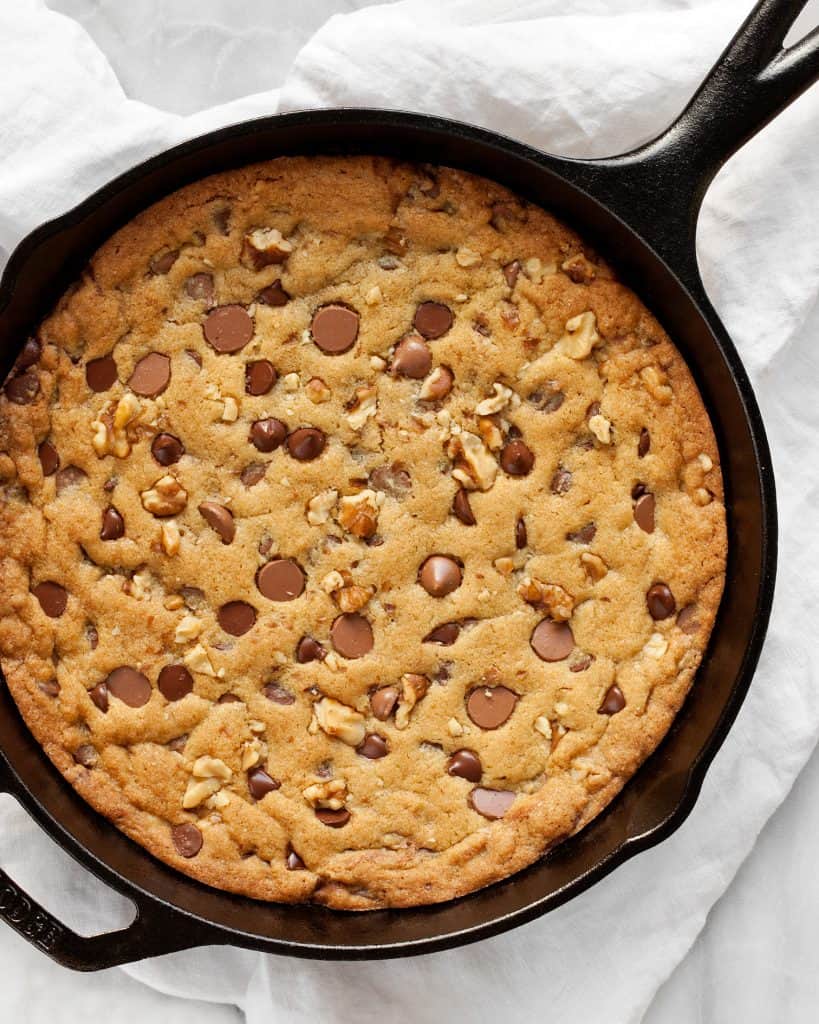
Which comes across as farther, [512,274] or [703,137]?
[512,274]

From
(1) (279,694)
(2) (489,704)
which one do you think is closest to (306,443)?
(1) (279,694)

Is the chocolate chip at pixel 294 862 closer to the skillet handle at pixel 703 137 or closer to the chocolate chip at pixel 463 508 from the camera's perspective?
the chocolate chip at pixel 463 508

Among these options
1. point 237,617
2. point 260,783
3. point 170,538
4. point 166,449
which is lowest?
point 260,783

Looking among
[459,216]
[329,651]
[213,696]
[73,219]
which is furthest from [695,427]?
[73,219]

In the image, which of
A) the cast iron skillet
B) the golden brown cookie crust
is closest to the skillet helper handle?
the cast iron skillet

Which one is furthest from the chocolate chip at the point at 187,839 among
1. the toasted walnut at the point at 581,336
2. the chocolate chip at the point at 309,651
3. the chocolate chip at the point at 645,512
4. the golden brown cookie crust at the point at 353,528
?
the toasted walnut at the point at 581,336

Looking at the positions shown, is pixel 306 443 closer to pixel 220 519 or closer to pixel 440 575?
pixel 220 519
